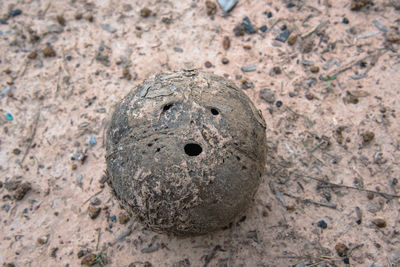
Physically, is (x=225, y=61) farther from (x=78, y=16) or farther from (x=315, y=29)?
(x=78, y=16)

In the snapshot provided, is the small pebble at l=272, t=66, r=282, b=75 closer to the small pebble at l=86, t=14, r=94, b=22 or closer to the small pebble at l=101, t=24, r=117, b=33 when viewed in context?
the small pebble at l=101, t=24, r=117, b=33

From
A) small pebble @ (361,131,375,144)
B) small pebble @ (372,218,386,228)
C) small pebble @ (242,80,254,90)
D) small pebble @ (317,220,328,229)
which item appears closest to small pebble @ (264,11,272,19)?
small pebble @ (242,80,254,90)

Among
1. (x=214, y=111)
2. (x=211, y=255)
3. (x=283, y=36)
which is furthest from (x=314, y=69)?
(x=211, y=255)

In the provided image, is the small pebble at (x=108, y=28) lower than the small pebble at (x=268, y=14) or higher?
lower

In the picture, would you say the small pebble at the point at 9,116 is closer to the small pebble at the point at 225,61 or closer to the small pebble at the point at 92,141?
the small pebble at the point at 92,141

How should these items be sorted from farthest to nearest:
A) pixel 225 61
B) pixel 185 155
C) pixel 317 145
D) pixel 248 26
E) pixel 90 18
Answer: pixel 90 18
pixel 248 26
pixel 225 61
pixel 317 145
pixel 185 155

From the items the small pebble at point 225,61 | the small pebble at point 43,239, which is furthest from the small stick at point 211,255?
the small pebble at point 225,61
